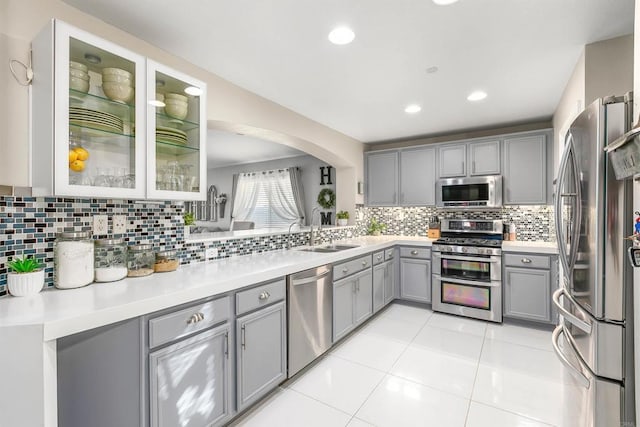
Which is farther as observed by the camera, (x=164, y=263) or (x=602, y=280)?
(x=164, y=263)

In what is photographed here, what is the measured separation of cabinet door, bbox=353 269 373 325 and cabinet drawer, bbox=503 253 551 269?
5.28 ft

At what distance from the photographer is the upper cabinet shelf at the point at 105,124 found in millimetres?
1382

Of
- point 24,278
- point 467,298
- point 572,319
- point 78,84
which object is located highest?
point 78,84

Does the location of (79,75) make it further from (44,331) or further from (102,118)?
(44,331)

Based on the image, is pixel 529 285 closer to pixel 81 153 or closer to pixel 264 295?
pixel 264 295

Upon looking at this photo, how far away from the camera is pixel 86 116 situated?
154 centimetres

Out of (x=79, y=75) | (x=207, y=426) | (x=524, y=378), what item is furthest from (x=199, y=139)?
(x=524, y=378)

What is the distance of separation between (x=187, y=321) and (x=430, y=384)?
1861mm

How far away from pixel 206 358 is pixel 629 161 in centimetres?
218

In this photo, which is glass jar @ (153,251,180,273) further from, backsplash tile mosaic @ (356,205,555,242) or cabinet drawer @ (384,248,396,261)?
backsplash tile mosaic @ (356,205,555,242)

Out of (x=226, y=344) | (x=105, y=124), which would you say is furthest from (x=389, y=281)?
(x=105, y=124)

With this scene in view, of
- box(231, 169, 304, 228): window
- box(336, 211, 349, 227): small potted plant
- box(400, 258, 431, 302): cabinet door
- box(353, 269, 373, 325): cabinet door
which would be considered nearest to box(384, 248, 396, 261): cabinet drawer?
box(400, 258, 431, 302): cabinet door

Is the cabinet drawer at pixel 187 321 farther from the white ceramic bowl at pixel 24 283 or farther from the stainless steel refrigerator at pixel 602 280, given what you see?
the stainless steel refrigerator at pixel 602 280

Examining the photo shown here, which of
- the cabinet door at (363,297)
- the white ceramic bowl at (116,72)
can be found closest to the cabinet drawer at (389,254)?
the cabinet door at (363,297)
